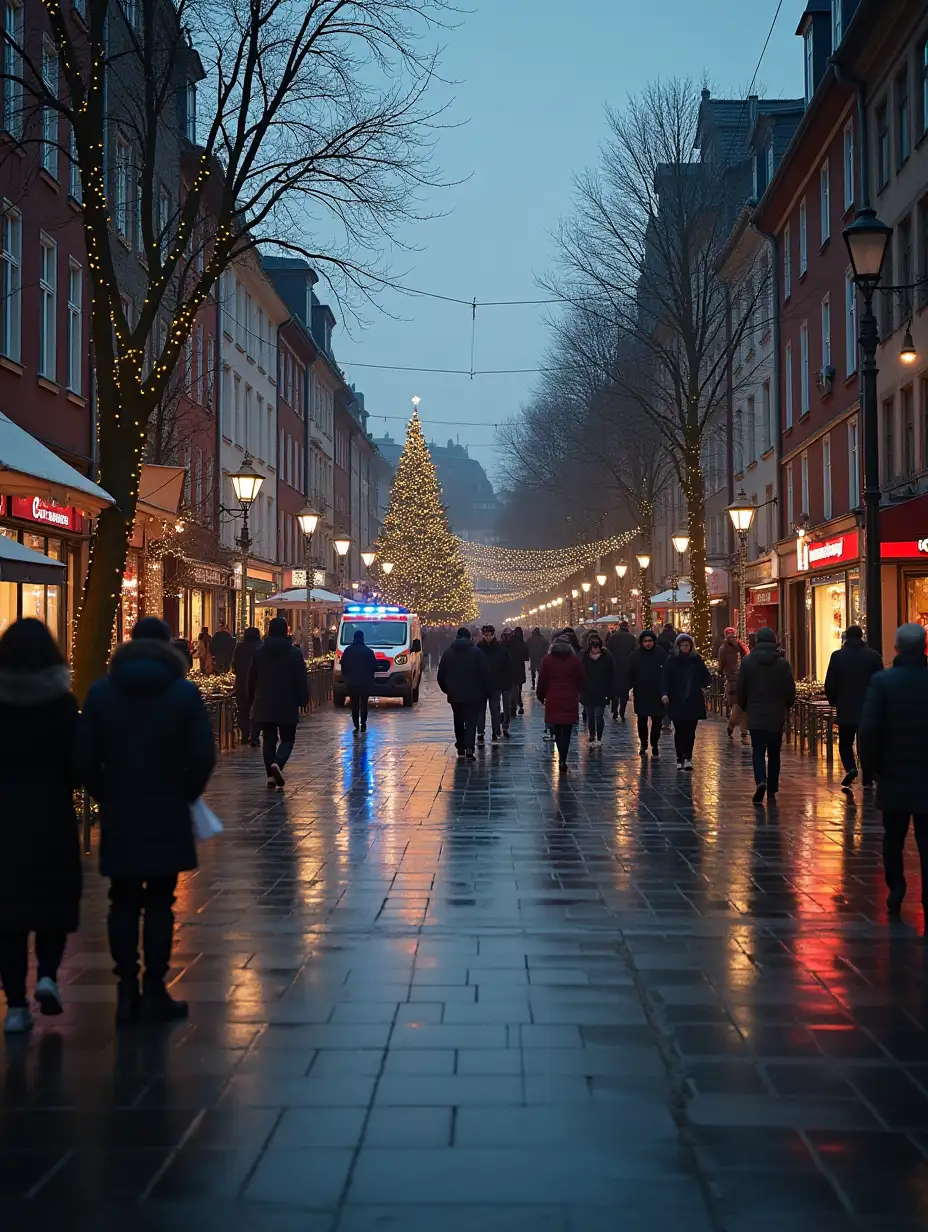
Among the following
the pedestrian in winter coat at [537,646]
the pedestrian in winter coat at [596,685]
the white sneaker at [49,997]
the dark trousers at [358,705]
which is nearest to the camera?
the white sneaker at [49,997]

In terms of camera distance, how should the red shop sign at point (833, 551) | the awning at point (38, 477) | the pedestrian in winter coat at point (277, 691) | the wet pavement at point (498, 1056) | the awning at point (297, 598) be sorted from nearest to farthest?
1. the wet pavement at point (498, 1056)
2. the awning at point (38, 477)
3. the pedestrian in winter coat at point (277, 691)
4. the red shop sign at point (833, 551)
5. the awning at point (297, 598)

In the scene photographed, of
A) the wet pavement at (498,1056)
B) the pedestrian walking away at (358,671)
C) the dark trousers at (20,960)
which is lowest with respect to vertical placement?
the wet pavement at (498,1056)

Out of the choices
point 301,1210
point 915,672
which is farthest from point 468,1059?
point 915,672

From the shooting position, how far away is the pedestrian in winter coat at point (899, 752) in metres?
8.76

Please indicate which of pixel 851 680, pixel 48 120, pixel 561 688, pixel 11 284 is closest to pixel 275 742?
pixel 561 688

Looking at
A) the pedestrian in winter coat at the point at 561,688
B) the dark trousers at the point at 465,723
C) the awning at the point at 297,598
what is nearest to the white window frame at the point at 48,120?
the dark trousers at the point at 465,723

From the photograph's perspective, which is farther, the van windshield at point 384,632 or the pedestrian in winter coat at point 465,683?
the van windshield at point 384,632

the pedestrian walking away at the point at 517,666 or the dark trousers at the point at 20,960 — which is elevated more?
the pedestrian walking away at the point at 517,666

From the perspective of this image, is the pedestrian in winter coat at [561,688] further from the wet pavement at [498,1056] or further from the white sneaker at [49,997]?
the white sneaker at [49,997]

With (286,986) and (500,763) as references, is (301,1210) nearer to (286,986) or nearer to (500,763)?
(286,986)

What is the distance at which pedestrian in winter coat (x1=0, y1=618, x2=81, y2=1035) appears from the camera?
249 inches

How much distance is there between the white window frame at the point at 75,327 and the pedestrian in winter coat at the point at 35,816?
66.0ft

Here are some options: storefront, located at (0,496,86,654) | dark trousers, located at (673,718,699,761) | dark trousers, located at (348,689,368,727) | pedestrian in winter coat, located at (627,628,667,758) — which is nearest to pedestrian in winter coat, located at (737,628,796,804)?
dark trousers, located at (673,718,699,761)

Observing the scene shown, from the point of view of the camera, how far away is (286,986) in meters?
7.12
